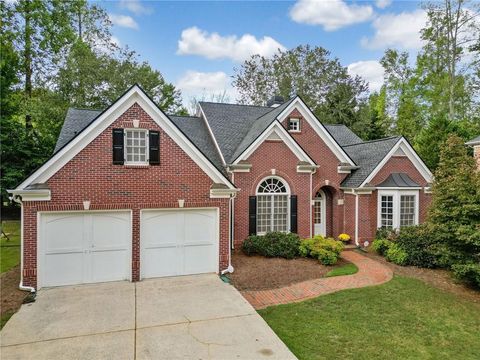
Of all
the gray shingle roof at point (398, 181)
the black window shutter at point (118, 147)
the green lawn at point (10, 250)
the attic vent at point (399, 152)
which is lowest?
the green lawn at point (10, 250)

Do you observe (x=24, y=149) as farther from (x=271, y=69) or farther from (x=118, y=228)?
(x=271, y=69)

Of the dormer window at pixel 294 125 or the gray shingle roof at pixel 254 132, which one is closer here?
the gray shingle roof at pixel 254 132

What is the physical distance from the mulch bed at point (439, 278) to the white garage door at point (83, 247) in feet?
33.1

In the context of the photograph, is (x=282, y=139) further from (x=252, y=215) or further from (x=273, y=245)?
(x=273, y=245)

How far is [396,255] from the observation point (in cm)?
1300

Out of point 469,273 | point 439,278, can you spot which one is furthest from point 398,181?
point 469,273

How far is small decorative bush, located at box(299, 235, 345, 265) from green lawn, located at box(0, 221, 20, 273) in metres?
11.5

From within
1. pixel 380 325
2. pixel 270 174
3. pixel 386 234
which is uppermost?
pixel 270 174

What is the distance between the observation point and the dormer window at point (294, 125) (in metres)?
16.1

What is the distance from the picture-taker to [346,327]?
725 centimetres

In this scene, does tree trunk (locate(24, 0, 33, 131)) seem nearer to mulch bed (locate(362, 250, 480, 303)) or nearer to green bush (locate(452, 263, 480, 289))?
mulch bed (locate(362, 250, 480, 303))

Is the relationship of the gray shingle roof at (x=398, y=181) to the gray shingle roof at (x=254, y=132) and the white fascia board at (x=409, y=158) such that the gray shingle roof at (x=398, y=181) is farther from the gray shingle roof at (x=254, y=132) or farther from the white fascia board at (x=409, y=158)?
the gray shingle roof at (x=254, y=132)

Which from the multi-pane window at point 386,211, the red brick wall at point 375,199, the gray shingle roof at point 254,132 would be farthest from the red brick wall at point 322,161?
the multi-pane window at point 386,211

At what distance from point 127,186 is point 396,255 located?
1118cm
